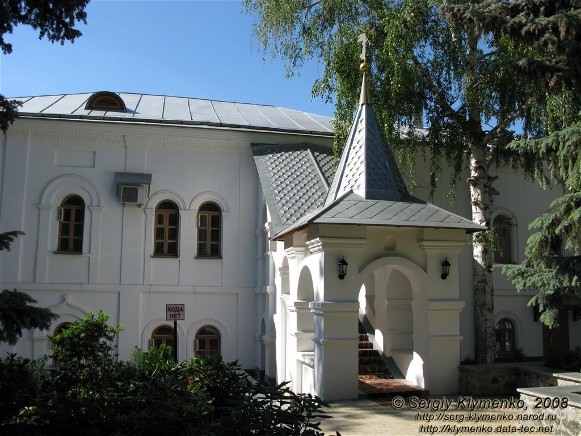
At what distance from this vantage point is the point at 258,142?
16.2 m

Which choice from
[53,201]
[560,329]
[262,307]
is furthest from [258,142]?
[560,329]

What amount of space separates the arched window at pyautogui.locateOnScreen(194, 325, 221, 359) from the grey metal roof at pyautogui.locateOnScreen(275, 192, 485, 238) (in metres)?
5.61

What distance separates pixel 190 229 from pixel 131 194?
5.93ft

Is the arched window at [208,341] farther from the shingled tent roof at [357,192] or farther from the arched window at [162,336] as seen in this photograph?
the shingled tent roof at [357,192]

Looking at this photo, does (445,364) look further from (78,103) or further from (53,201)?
(78,103)

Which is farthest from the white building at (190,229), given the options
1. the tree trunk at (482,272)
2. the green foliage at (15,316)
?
the green foliage at (15,316)

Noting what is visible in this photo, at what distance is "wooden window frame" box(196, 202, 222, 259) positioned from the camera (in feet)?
51.6

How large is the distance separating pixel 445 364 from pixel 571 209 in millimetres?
3607

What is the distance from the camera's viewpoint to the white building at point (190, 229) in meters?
13.5

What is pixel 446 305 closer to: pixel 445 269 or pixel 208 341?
pixel 445 269

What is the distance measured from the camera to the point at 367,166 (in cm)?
1134

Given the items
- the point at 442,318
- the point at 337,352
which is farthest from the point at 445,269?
the point at 337,352

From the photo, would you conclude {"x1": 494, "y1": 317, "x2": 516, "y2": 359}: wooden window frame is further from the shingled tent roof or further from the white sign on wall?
the white sign on wall

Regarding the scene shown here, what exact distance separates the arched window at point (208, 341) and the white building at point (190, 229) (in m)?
0.03
